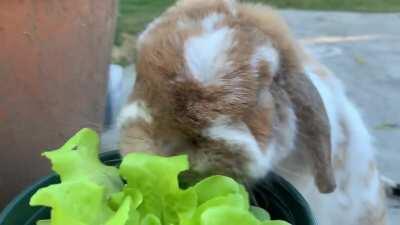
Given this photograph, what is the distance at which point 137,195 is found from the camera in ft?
5.02

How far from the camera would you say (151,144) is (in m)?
1.55

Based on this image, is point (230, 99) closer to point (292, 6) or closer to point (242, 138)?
point (242, 138)

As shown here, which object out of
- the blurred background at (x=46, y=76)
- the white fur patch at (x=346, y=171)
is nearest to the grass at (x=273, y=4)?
the blurred background at (x=46, y=76)

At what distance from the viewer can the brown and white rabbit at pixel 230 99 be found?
1537 mm

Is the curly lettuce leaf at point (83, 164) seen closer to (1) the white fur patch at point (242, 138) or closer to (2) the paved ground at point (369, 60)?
(1) the white fur patch at point (242, 138)

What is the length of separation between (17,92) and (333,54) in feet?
9.19

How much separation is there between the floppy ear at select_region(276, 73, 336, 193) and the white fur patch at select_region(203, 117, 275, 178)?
8.9 inches

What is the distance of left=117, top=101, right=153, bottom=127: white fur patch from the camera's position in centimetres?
157

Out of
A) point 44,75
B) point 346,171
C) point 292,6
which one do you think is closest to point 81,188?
point 44,75

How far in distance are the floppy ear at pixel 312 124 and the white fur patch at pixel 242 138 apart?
23 cm

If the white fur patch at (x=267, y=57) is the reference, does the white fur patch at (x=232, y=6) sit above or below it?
above

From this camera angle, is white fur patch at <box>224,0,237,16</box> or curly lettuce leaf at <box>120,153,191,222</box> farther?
white fur patch at <box>224,0,237,16</box>

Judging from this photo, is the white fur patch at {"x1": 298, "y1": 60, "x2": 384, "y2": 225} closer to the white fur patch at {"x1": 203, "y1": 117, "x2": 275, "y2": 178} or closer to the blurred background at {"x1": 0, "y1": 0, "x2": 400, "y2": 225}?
the white fur patch at {"x1": 203, "y1": 117, "x2": 275, "y2": 178}

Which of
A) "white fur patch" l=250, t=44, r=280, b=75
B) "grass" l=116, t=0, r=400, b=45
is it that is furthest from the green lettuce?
"grass" l=116, t=0, r=400, b=45
